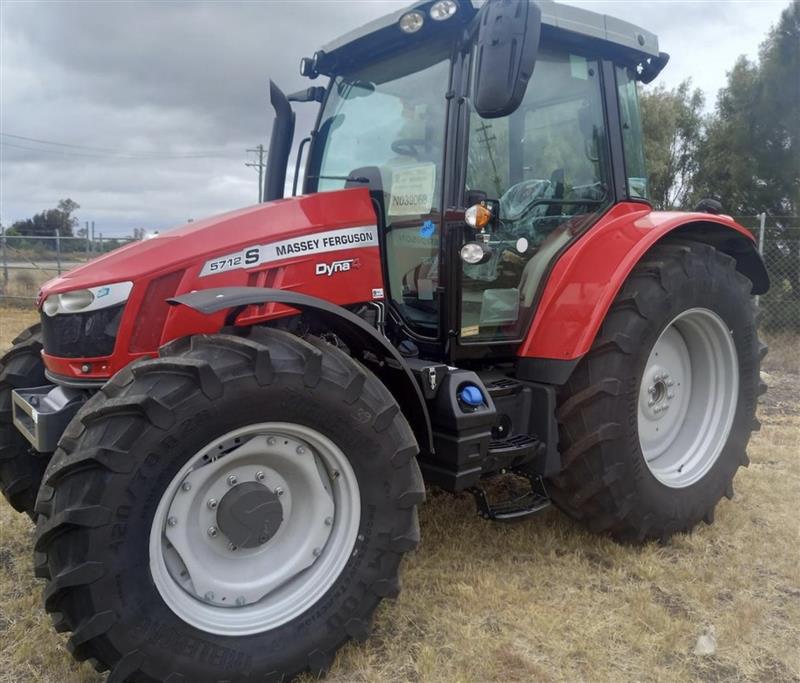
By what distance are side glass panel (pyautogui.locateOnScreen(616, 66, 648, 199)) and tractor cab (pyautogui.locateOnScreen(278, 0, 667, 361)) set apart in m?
0.01

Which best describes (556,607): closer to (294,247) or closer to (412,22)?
(294,247)

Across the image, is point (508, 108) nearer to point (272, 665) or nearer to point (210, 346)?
point (210, 346)

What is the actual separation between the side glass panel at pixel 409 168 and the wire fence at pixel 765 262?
2721 millimetres

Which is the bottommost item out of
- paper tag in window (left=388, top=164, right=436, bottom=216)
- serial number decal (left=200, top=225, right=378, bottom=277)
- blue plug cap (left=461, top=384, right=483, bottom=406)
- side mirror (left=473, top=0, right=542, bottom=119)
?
blue plug cap (left=461, top=384, right=483, bottom=406)

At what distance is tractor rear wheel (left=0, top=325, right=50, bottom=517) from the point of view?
3.20 meters

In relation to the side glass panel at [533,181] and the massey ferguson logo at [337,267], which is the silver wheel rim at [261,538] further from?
the side glass panel at [533,181]

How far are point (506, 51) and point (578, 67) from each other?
1.09 metres

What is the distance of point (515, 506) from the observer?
324 cm

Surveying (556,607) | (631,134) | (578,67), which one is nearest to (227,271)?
(556,607)

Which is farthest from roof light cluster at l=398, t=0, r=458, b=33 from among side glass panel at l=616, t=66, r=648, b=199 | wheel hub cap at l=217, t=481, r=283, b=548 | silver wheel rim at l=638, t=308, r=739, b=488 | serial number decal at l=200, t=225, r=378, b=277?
wheel hub cap at l=217, t=481, r=283, b=548

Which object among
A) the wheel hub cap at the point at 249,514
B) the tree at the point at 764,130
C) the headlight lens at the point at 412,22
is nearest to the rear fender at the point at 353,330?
the wheel hub cap at the point at 249,514

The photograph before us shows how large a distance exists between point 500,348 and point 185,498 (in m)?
1.62

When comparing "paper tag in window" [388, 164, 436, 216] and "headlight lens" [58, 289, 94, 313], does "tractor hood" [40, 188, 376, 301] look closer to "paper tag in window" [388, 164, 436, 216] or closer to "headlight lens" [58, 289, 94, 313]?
"headlight lens" [58, 289, 94, 313]

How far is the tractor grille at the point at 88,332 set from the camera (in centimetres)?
266
